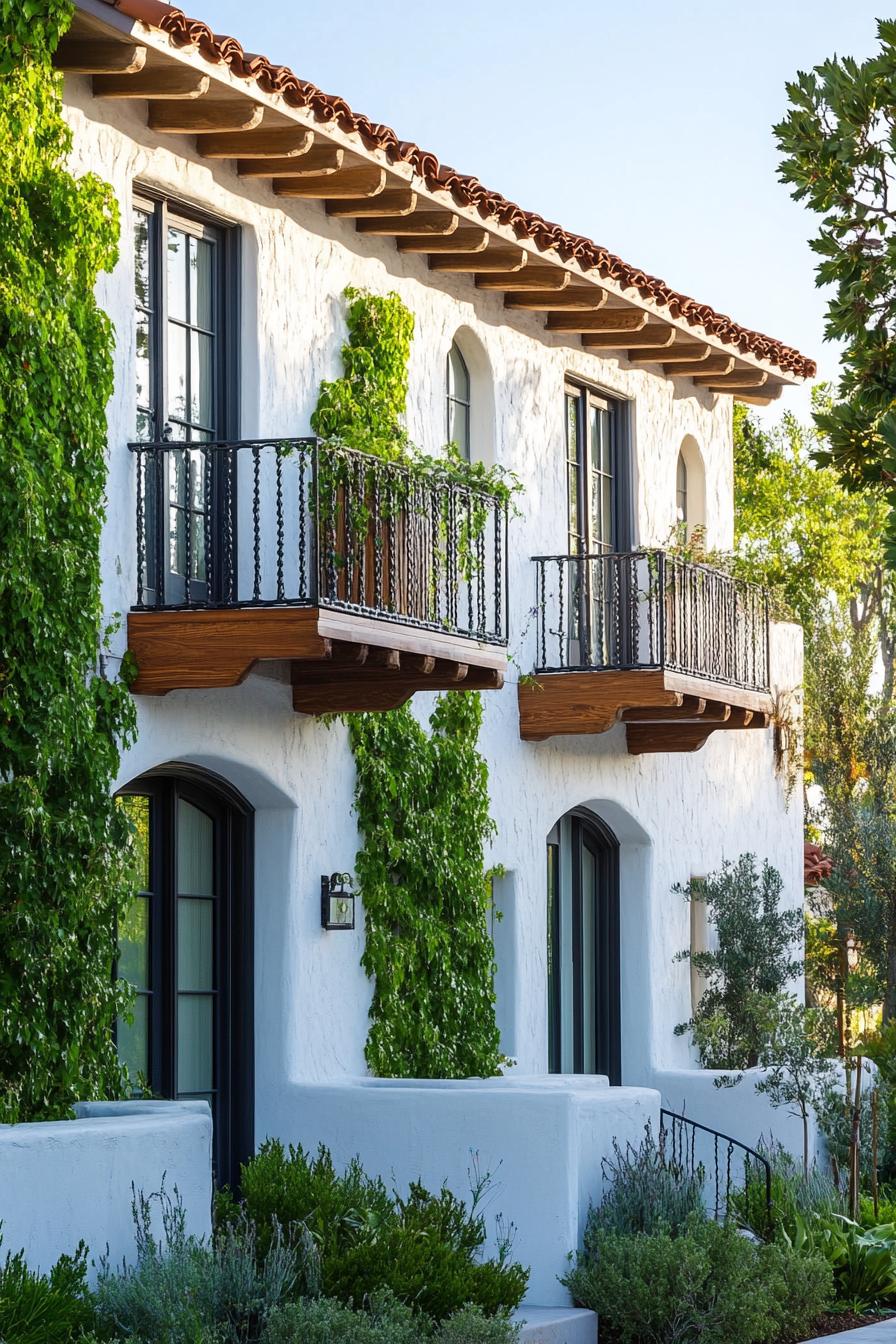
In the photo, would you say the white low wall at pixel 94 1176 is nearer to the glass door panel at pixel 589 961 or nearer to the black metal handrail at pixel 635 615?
the black metal handrail at pixel 635 615

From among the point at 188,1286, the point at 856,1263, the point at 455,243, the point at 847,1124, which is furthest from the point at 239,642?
the point at 847,1124

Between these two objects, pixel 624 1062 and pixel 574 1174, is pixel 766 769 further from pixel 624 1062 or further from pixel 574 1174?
pixel 574 1174

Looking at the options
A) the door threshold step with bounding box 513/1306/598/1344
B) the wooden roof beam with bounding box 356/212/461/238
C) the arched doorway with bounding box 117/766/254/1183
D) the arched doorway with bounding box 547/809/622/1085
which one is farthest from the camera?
the arched doorway with bounding box 547/809/622/1085

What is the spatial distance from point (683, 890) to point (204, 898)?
6.09m

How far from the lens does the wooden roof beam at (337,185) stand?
1339cm

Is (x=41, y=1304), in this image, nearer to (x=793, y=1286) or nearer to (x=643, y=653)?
(x=793, y=1286)

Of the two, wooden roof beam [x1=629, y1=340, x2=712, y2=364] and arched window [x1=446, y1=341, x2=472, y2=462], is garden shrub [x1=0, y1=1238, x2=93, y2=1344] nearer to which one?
arched window [x1=446, y1=341, x2=472, y2=462]

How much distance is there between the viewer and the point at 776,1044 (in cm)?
1527

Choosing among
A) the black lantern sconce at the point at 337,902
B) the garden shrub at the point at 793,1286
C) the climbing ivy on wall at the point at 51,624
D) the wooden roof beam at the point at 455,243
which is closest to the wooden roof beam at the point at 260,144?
the climbing ivy on wall at the point at 51,624

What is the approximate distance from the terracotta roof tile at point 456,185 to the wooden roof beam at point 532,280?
6.8 inches

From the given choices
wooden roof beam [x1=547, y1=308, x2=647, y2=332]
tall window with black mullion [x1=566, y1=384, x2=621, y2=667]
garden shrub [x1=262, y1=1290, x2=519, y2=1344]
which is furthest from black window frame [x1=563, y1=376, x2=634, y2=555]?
garden shrub [x1=262, y1=1290, x2=519, y2=1344]

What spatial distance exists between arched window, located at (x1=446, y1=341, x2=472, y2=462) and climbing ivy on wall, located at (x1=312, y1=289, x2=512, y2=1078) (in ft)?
3.28

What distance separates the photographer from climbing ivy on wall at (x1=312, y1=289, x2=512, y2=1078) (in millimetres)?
13969

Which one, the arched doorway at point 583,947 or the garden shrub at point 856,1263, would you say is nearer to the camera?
the garden shrub at point 856,1263
